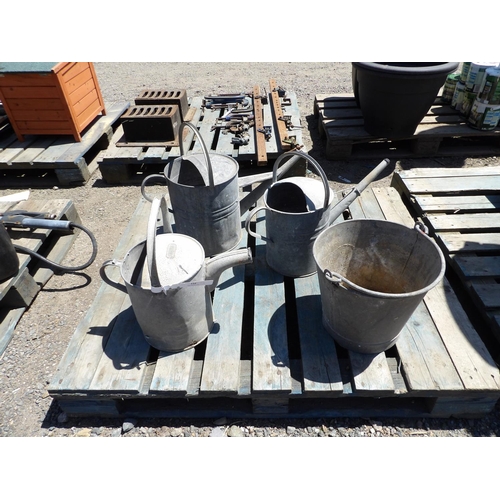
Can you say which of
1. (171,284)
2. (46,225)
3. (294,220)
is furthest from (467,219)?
(46,225)

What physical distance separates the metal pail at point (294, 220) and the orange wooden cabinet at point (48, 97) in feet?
9.10

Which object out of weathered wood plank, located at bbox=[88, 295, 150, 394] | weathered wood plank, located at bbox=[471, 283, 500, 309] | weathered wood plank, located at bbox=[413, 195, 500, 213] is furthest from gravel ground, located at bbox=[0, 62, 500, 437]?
weathered wood plank, located at bbox=[413, 195, 500, 213]

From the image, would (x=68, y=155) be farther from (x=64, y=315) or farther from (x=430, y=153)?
(x=430, y=153)

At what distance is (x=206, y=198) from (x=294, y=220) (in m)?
0.56

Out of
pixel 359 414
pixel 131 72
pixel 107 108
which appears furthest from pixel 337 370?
pixel 131 72

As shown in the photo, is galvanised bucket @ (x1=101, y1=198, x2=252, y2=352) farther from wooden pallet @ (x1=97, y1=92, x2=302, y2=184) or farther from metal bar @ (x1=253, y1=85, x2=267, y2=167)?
wooden pallet @ (x1=97, y1=92, x2=302, y2=184)

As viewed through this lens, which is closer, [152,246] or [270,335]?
[152,246]

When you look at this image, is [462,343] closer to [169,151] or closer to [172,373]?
[172,373]

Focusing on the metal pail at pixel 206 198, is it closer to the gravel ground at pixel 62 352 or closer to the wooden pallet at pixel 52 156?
the gravel ground at pixel 62 352

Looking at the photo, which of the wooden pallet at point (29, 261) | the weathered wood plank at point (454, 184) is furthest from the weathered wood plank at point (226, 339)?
the weathered wood plank at point (454, 184)

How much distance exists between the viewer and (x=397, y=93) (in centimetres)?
360

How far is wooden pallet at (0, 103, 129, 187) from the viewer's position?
3.71 m

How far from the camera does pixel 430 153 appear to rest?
4086mm

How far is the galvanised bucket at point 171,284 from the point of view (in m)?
1.60
